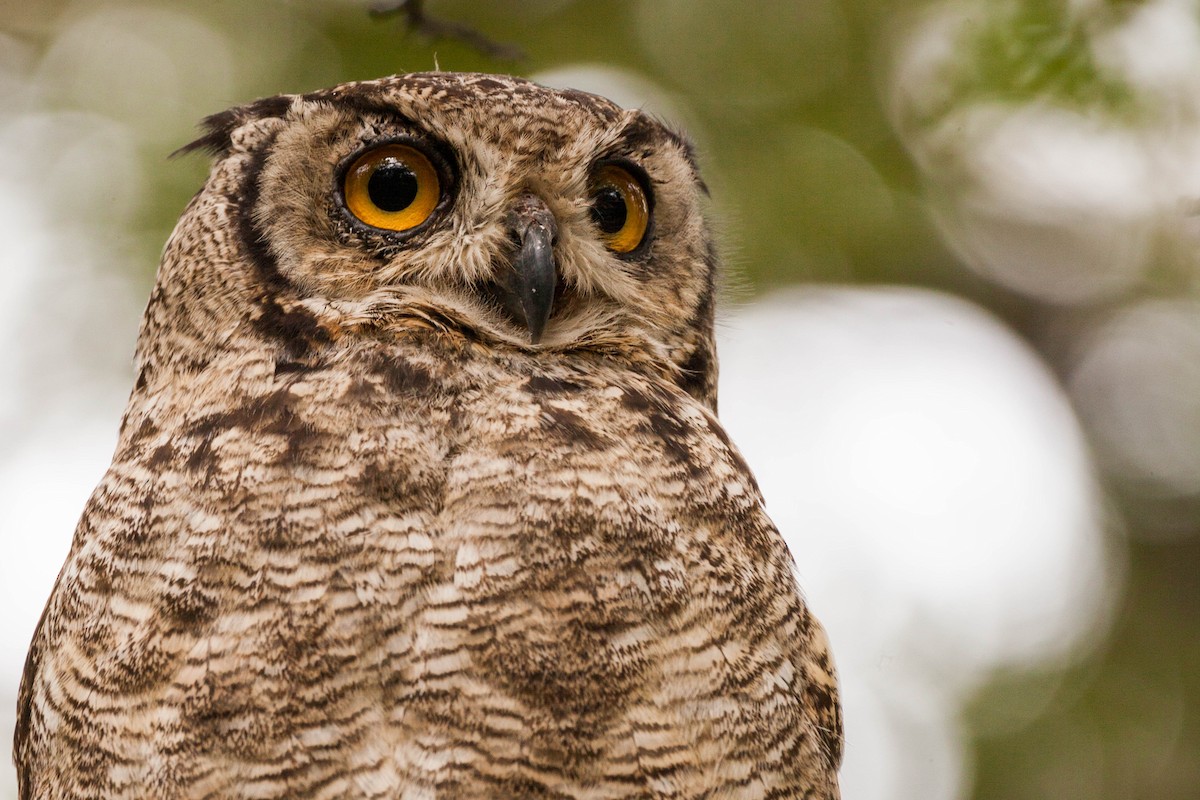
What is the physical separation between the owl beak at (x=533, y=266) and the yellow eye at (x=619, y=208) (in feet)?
0.71

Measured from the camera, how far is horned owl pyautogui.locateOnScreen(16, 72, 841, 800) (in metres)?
1.92

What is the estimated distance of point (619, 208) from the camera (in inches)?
105

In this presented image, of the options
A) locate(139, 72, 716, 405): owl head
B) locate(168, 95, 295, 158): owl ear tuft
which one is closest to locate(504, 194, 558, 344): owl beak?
locate(139, 72, 716, 405): owl head

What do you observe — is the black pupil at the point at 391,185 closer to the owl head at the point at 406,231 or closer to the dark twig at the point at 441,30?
the owl head at the point at 406,231

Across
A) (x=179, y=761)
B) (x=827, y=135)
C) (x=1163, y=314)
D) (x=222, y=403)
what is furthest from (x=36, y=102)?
(x=1163, y=314)

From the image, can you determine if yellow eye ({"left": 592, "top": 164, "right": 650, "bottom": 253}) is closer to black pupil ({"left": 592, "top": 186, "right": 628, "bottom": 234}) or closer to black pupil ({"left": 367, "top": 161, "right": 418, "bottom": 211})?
black pupil ({"left": 592, "top": 186, "right": 628, "bottom": 234})

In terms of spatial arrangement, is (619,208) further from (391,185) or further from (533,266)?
(391,185)

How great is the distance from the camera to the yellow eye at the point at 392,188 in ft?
7.74

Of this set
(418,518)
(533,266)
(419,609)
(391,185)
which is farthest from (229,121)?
(419,609)

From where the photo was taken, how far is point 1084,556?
568 centimetres

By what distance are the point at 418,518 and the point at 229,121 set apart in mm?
1105

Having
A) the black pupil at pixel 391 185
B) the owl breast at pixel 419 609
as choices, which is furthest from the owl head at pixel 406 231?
the owl breast at pixel 419 609

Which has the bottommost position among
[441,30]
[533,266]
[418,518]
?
[418,518]

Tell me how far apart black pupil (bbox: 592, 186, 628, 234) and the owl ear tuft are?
0.65 m
